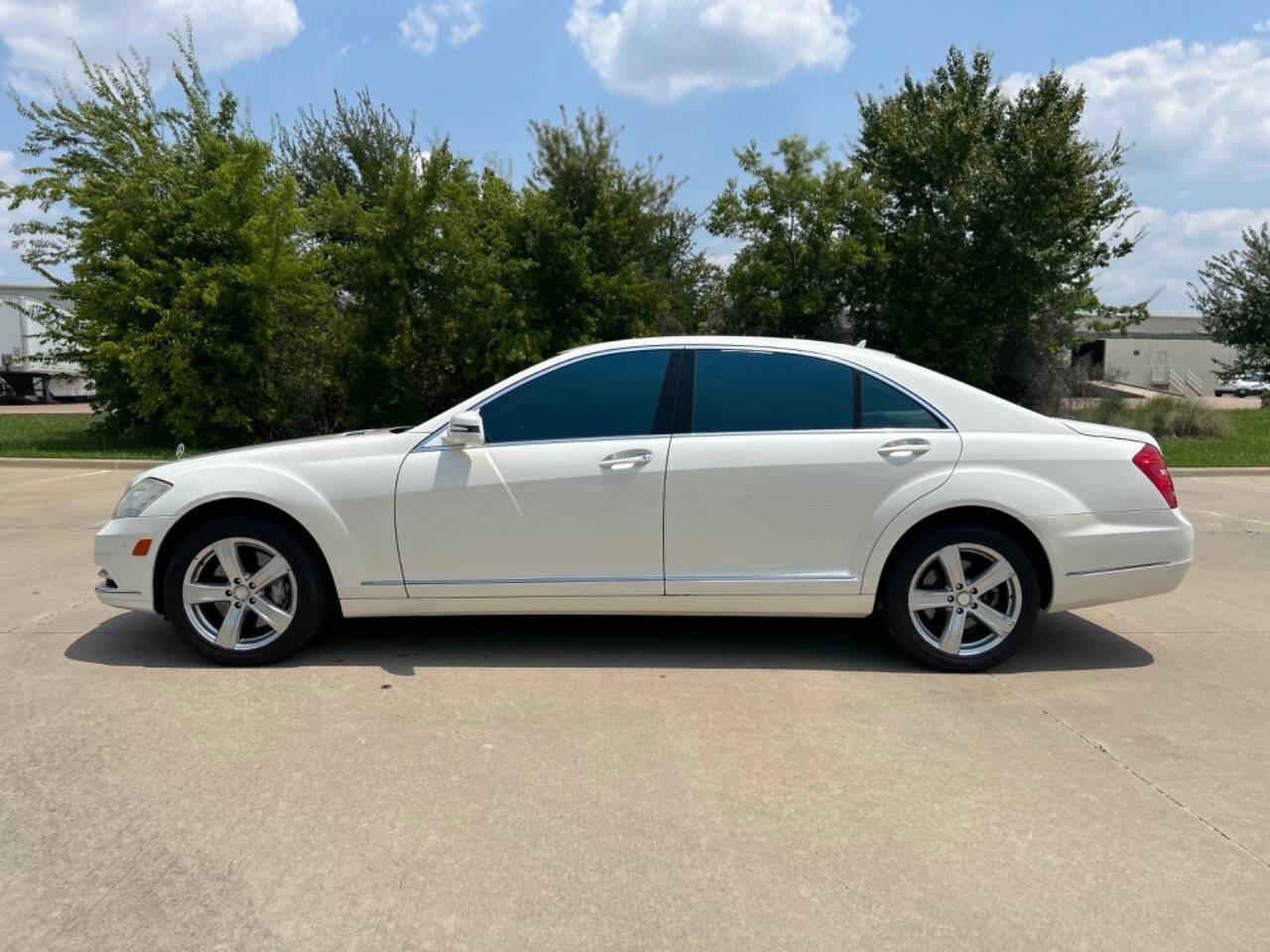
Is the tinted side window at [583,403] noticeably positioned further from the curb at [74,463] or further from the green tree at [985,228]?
the green tree at [985,228]

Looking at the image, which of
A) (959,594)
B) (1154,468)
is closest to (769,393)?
(959,594)

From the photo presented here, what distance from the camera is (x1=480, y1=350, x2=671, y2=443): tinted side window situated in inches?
193

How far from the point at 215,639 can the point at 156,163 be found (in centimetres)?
1497

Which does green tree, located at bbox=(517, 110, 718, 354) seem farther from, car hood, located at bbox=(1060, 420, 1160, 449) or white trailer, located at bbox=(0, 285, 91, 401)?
white trailer, located at bbox=(0, 285, 91, 401)

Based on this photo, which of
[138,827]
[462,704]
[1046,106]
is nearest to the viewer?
[138,827]

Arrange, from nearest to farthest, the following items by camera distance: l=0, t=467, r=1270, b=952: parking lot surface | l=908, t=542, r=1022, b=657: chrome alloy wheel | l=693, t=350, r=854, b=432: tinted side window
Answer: l=0, t=467, r=1270, b=952: parking lot surface, l=908, t=542, r=1022, b=657: chrome alloy wheel, l=693, t=350, r=854, b=432: tinted side window

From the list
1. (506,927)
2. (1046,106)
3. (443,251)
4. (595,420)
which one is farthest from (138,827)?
(1046,106)

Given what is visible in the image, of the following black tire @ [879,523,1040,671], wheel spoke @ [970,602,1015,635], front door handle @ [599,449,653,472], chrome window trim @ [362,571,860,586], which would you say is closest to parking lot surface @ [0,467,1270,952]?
black tire @ [879,523,1040,671]

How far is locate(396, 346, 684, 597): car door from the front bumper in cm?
122

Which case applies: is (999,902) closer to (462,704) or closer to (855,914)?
(855,914)

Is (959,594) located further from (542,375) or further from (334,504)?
(334,504)

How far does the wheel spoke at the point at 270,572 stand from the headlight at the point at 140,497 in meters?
0.62

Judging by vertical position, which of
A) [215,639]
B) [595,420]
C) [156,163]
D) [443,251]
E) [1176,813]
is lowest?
[1176,813]

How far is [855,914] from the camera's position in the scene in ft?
9.11
